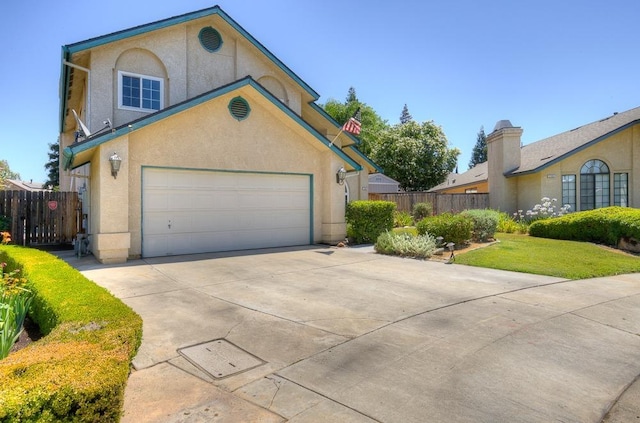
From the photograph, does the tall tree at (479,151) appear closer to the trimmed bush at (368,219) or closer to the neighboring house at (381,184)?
the neighboring house at (381,184)

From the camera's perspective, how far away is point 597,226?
13.5 m

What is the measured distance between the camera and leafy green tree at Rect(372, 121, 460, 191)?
37.6 metres

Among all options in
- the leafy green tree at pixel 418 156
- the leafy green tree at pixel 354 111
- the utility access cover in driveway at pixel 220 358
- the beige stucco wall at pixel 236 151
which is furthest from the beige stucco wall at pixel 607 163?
the leafy green tree at pixel 354 111

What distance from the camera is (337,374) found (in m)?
3.65

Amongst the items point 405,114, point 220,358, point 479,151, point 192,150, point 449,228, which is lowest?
point 220,358

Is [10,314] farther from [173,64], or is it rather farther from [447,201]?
[447,201]

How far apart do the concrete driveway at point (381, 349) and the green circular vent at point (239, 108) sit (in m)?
6.13

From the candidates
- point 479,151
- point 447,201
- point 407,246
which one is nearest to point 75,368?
point 407,246

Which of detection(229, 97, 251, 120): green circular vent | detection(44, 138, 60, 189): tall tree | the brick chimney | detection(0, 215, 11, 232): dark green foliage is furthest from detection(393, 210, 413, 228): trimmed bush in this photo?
detection(44, 138, 60, 189): tall tree

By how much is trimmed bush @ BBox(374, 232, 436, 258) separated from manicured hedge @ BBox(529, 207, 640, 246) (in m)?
6.57

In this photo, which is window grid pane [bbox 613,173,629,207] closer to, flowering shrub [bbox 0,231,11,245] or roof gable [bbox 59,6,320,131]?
roof gable [bbox 59,6,320,131]

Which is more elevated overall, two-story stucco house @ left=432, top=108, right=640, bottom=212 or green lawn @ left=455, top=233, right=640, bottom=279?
two-story stucco house @ left=432, top=108, right=640, bottom=212

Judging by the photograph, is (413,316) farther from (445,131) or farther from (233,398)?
(445,131)

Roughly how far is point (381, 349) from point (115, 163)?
28.1 ft
